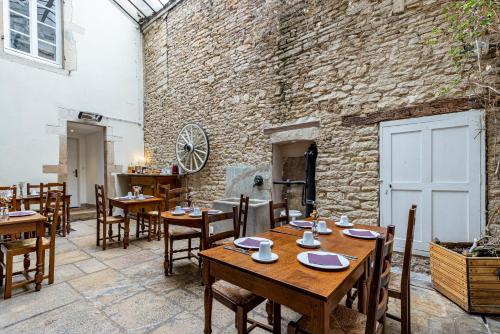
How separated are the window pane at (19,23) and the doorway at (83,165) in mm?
2452

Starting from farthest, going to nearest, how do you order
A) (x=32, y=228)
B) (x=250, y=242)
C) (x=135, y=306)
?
1. (x=32, y=228)
2. (x=135, y=306)
3. (x=250, y=242)

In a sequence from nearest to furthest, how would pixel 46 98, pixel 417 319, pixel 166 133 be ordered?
1. pixel 417 319
2. pixel 46 98
3. pixel 166 133

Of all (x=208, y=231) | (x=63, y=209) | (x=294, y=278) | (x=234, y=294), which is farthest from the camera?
(x=63, y=209)

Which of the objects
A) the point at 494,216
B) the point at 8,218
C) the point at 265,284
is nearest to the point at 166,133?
the point at 8,218

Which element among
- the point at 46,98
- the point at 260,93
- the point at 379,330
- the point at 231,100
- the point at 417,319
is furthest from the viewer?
the point at 46,98

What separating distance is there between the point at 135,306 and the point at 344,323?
173 cm

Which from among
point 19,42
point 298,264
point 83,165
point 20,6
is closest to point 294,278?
point 298,264

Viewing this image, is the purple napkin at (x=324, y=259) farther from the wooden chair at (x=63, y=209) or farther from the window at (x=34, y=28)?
the window at (x=34, y=28)

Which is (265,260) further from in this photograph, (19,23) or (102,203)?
(19,23)

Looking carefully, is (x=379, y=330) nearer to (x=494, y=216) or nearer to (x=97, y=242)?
(x=494, y=216)

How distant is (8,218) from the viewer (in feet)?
7.58

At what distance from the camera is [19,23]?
4.84 meters

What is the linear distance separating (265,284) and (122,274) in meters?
2.26

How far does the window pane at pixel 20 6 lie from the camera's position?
475 cm
